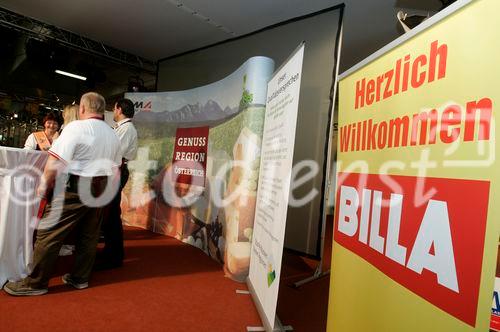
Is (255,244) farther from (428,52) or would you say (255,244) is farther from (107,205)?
(428,52)

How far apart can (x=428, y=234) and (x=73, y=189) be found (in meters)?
2.12

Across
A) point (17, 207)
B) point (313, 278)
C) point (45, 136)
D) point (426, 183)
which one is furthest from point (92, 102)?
point (313, 278)

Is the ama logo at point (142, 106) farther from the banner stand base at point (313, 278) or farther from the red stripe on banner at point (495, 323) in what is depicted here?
the red stripe on banner at point (495, 323)

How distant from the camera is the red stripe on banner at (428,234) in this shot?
71cm

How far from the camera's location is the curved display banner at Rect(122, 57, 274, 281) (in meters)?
2.69

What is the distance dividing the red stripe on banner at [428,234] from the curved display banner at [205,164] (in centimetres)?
156

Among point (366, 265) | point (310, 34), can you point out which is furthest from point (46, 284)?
point (310, 34)

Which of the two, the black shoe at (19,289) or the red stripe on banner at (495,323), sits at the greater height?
the red stripe on banner at (495,323)

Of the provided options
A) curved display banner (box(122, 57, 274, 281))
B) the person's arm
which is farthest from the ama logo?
the person's arm

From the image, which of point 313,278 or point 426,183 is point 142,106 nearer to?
point 313,278

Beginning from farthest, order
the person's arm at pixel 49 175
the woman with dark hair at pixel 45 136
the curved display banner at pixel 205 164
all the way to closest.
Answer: the woman with dark hair at pixel 45 136 → the curved display banner at pixel 205 164 → the person's arm at pixel 49 175

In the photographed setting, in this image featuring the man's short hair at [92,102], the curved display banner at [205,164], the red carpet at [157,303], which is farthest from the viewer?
the curved display banner at [205,164]

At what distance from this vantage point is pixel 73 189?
2180 millimetres

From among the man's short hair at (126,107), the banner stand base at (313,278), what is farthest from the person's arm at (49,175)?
the banner stand base at (313,278)
